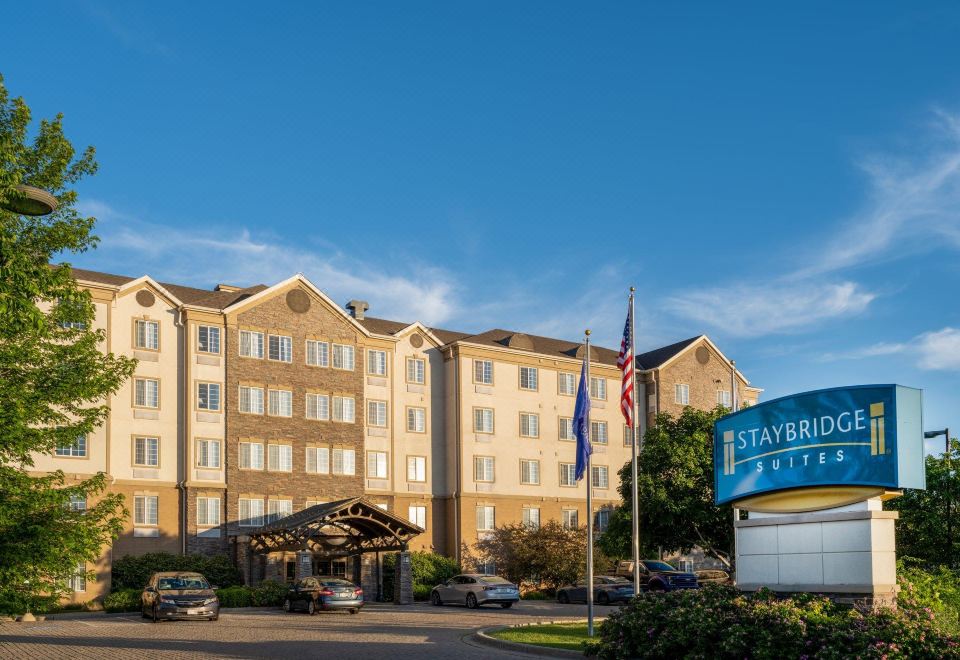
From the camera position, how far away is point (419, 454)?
58.0 metres

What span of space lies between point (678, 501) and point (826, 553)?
74.3 feet

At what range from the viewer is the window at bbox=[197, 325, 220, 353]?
50.3 meters

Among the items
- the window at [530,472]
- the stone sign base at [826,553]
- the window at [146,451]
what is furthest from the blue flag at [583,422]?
the window at [530,472]

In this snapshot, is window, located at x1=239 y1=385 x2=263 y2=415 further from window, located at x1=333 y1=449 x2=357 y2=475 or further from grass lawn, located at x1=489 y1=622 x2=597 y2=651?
grass lawn, located at x1=489 y1=622 x2=597 y2=651

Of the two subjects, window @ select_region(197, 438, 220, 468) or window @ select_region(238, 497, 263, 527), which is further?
window @ select_region(238, 497, 263, 527)

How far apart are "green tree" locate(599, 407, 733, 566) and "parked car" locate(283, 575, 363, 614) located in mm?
10948

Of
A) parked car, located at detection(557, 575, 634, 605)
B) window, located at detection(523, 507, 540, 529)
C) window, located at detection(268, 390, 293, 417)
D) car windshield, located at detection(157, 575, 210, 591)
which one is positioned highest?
window, located at detection(268, 390, 293, 417)

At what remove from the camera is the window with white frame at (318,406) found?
175 feet

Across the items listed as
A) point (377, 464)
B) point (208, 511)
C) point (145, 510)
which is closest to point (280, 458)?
point (208, 511)

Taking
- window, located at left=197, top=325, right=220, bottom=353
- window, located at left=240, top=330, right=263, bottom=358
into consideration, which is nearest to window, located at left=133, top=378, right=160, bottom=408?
window, located at left=197, top=325, right=220, bottom=353

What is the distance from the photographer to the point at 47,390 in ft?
65.9

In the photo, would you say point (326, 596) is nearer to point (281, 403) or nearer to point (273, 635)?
point (273, 635)

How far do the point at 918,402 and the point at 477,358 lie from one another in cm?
4145

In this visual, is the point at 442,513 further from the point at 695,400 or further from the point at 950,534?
the point at 950,534
